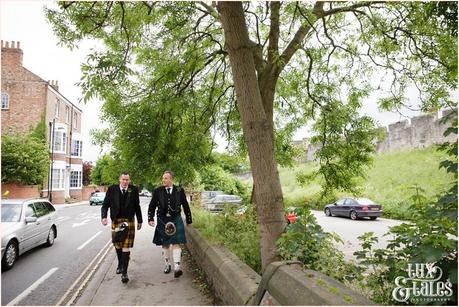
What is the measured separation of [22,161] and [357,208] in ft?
79.9

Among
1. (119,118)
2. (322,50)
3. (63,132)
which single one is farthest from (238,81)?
(63,132)

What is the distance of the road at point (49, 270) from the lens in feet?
22.1

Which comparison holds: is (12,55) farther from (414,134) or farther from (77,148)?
(414,134)

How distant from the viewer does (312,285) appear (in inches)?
123

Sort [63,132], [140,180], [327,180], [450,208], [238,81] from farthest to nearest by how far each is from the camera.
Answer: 1. [63,132]
2. [140,180]
3. [327,180]
4. [238,81]
5. [450,208]

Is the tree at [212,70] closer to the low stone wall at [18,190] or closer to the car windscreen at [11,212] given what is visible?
the car windscreen at [11,212]

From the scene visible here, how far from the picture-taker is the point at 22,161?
92.7 feet

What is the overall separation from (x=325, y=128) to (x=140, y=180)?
5444mm

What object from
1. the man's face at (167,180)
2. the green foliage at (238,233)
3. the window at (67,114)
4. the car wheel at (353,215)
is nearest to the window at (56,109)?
the window at (67,114)

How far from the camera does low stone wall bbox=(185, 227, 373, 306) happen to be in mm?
2924

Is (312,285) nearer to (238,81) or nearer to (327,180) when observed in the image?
(238,81)

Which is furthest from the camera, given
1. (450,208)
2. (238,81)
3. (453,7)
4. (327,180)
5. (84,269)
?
(327,180)

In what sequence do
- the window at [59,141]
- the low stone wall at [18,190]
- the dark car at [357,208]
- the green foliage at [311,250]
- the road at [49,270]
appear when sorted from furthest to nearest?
the window at [59,141]
the low stone wall at [18,190]
the dark car at [357,208]
the road at [49,270]
the green foliage at [311,250]

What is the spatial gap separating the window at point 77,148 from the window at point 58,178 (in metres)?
6.78
